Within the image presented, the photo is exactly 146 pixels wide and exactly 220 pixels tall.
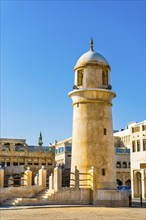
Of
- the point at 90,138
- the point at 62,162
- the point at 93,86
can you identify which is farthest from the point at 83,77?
the point at 62,162

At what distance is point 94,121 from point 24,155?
51.2 meters

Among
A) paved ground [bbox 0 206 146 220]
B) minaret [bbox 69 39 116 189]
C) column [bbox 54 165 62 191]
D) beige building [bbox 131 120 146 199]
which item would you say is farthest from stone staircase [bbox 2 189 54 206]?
beige building [bbox 131 120 146 199]

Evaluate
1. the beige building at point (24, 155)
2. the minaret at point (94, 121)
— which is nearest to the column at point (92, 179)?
the minaret at point (94, 121)

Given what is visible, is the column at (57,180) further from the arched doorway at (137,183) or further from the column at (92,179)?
the arched doorway at (137,183)

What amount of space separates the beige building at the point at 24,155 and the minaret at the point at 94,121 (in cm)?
4652

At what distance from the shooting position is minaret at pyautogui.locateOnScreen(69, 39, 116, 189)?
97.1 ft

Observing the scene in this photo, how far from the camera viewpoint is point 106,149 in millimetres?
30016

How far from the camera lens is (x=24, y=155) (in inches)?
3115

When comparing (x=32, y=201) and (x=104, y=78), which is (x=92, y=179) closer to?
(x=32, y=201)

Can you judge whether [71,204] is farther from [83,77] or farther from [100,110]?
[83,77]

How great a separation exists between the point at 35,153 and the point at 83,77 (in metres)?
51.4

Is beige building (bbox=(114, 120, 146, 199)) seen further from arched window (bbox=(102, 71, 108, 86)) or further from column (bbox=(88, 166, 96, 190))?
column (bbox=(88, 166, 96, 190))

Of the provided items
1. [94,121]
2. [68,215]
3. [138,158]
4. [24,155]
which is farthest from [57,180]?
[24,155]

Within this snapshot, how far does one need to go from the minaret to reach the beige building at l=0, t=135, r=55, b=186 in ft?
153
